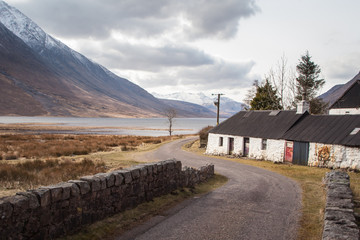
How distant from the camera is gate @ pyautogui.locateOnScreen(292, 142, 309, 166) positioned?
1100 inches

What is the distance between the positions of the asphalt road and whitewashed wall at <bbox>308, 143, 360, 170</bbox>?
38.7 ft

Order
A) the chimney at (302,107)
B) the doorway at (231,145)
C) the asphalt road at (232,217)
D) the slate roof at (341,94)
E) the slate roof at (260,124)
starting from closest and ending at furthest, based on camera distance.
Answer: the asphalt road at (232,217)
the slate roof at (260,124)
the chimney at (302,107)
the doorway at (231,145)
the slate roof at (341,94)

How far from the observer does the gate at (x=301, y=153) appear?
2794cm

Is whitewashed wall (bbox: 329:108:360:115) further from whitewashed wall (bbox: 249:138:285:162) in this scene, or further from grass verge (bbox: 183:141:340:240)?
grass verge (bbox: 183:141:340:240)

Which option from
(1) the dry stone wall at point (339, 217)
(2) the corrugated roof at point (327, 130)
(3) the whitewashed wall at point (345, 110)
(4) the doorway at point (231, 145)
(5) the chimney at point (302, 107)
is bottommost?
(1) the dry stone wall at point (339, 217)

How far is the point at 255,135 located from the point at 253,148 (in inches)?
55.2

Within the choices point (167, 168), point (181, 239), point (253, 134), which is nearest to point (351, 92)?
point (253, 134)

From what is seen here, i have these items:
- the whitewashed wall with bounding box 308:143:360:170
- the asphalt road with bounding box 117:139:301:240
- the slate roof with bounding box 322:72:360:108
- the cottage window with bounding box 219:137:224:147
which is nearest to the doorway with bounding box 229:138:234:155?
the cottage window with bounding box 219:137:224:147

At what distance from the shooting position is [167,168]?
13.2m

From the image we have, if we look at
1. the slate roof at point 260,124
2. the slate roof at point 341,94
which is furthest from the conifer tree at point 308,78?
the slate roof at point 260,124

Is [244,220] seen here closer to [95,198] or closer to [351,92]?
[95,198]

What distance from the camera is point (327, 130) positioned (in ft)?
91.9

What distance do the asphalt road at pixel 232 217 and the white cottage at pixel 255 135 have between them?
15.7m

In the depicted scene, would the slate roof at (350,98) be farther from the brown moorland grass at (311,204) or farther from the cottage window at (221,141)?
the brown moorland grass at (311,204)
